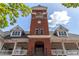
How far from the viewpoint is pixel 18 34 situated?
651cm

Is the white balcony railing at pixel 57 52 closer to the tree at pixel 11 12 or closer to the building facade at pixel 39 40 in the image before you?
the building facade at pixel 39 40

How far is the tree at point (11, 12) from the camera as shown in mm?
5816

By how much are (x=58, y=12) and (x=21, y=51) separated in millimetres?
1629

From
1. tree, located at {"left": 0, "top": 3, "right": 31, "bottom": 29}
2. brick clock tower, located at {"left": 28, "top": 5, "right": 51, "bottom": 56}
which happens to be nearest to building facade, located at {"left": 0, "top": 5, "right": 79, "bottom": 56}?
brick clock tower, located at {"left": 28, "top": 5, "right": 51, "bottom": 56}

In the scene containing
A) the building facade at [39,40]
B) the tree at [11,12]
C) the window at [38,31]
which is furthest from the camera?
the window at [38,31]

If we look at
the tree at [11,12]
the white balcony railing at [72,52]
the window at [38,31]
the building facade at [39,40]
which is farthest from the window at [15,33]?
the white balcony railing at [72,52]

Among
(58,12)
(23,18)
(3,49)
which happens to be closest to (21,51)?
(3,49)

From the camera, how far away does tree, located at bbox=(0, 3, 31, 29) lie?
229 inches

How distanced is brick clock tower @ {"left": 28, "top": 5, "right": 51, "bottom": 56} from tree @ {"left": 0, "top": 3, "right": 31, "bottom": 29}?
1.43 feet

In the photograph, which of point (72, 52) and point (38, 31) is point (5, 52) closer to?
point (38, 31)

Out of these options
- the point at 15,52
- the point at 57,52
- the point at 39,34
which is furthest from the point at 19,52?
the point at 57,52

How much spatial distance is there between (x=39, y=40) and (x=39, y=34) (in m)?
0.18

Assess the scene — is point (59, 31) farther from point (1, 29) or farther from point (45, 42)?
point (1, 29)

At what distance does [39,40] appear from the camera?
6.18m
